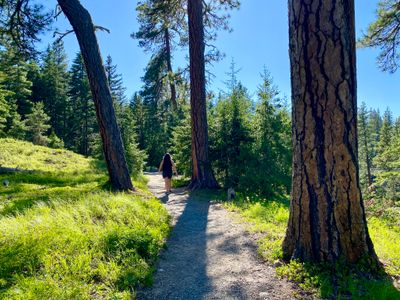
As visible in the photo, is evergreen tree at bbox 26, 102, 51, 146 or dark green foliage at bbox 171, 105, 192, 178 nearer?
dark green foliage at bbox 171, 105, 192, 178

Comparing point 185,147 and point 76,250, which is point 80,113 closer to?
point 185,147

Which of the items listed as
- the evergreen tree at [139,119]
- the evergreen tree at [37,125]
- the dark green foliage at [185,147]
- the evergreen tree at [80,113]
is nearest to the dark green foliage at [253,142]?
the dark green foliage at [185,147]

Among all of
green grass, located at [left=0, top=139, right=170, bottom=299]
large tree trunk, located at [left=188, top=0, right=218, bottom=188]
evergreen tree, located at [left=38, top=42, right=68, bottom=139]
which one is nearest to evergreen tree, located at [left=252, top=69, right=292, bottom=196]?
large tree trunk, located at [left=188, top=0, right=218, bottom=188]

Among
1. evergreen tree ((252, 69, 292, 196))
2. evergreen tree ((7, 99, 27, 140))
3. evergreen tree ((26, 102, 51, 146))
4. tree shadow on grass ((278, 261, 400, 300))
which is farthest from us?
evergreen tree ((26, 102, 51, 146))

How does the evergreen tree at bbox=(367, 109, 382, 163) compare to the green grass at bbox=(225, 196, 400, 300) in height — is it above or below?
above

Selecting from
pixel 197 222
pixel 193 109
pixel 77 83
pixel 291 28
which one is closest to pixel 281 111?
pixel 193 109

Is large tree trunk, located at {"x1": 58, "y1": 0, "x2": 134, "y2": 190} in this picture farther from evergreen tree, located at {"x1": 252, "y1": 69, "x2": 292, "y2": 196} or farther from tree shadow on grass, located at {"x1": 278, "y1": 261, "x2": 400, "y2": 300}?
tree shadow on grass, located at {"x1": 278, "y1": 261, "x2": 400, "y2": 300}

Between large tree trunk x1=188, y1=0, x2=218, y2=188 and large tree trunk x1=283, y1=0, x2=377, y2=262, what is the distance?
782cm

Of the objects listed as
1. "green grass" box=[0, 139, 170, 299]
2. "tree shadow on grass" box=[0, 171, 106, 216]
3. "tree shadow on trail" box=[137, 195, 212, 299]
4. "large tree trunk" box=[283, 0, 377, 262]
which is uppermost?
"large tree trunk" box=[283, 0, 377, 262]

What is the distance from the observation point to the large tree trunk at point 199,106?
1132 centimetres

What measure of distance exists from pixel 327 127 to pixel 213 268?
2.39 metres

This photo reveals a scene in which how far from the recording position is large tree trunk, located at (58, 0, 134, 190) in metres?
8.35

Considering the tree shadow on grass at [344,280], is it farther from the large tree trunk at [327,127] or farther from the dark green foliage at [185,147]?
the dark green foliage at [185,147]

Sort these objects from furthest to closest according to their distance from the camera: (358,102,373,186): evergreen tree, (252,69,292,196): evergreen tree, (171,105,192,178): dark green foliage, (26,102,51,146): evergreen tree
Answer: (358,102,373,186): evergreen tree → (26,102,51,146): evergreen tree → (171,105,192,178): dark green foliage → (252,69,292,196): evergreen tree
